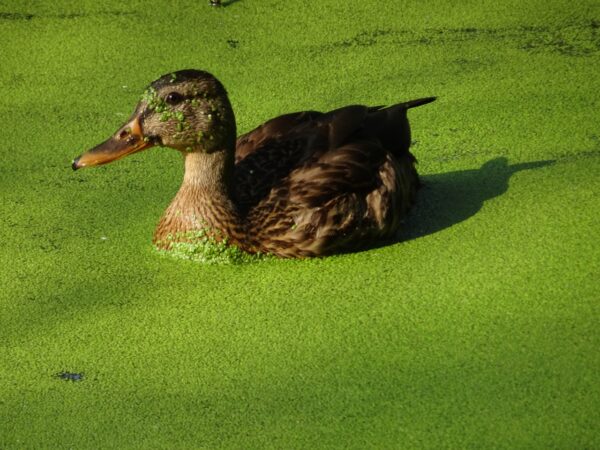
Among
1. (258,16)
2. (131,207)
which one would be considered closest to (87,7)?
(258,16)

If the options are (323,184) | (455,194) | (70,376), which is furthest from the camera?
(455,194)

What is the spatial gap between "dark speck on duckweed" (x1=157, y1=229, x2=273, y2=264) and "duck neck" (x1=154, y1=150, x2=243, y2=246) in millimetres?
16

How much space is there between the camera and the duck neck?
13.3ft

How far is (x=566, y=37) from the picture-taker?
5.43 m

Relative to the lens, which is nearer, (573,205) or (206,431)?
(206,431)

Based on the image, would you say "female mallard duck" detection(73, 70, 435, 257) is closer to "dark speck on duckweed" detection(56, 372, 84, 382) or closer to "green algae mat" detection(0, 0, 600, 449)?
"green algae mat" detection(0, 0, 600, 449)

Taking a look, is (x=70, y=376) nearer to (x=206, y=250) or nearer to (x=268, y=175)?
(x=206, y=250)

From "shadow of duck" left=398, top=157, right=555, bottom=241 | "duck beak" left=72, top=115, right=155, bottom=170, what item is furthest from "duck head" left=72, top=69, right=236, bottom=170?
"shadow of duck" left=398, top=157, right=555, bottom=241

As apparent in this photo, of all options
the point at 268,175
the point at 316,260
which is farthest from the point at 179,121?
Result: the point at 316,260

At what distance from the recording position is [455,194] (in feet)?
14.5

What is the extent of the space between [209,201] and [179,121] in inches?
11.5

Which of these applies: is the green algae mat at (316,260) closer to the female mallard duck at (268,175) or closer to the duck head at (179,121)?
the female mallard duck at (268,175)

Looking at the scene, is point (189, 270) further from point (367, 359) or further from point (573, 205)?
point (573, 205)

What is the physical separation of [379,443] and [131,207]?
167cm
